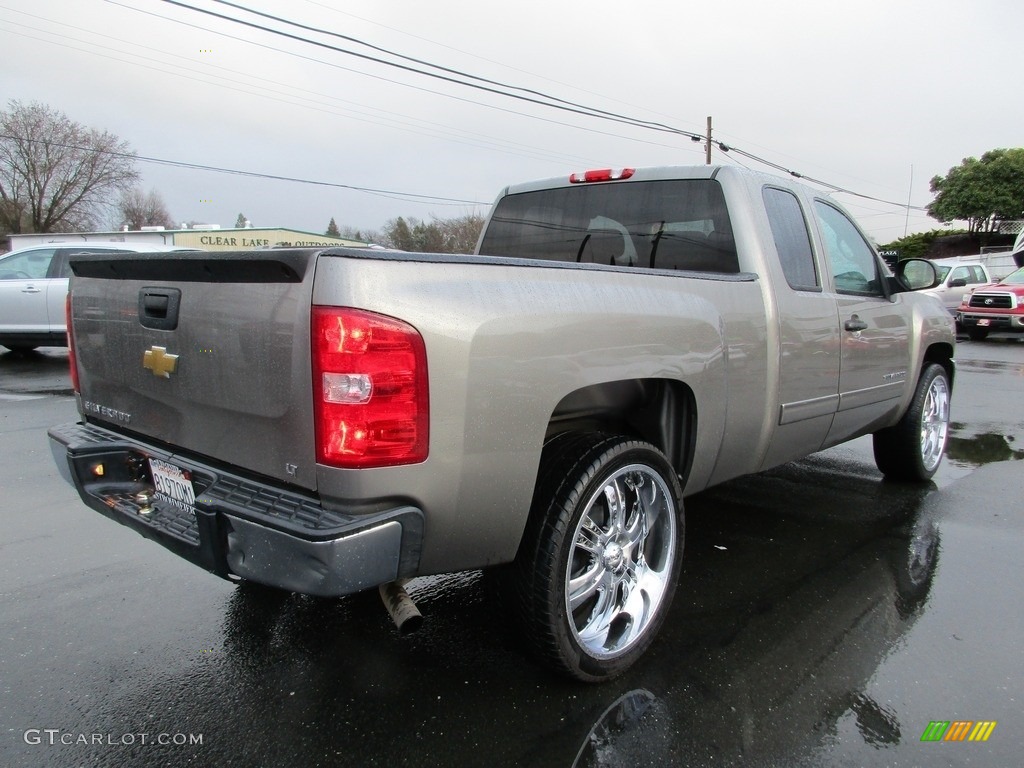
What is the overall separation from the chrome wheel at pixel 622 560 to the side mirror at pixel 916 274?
2.60 metres

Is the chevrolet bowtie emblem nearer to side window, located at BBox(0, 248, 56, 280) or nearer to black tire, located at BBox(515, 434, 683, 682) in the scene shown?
black tire, located at BBox(515, 434, 683, 682)

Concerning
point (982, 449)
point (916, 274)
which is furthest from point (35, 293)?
point (982, 449)

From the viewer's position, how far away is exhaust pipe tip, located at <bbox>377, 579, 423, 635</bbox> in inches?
86.0

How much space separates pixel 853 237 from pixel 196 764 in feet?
13.9

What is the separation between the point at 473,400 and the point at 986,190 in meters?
48.0

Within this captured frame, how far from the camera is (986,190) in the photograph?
39.9m

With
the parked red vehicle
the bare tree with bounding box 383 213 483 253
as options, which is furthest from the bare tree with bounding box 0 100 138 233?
the parked red vehicle

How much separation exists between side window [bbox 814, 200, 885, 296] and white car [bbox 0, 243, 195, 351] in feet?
31.9

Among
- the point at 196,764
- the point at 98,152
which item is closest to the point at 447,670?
the point at 196,764

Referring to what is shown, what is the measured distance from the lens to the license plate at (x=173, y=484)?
7.62ft

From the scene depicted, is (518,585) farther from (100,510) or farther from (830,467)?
(830,467)

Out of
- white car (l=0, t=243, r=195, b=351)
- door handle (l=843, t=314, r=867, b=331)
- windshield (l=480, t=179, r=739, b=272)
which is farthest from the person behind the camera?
white car (l=0, t=243, r=195, b=351)

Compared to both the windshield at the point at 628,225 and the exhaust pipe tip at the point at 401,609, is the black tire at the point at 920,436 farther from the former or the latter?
the exhaust pipe tip at the point at 401,609

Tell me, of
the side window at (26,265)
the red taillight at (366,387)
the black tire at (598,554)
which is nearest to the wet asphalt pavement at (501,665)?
the black tire at (598,554)
